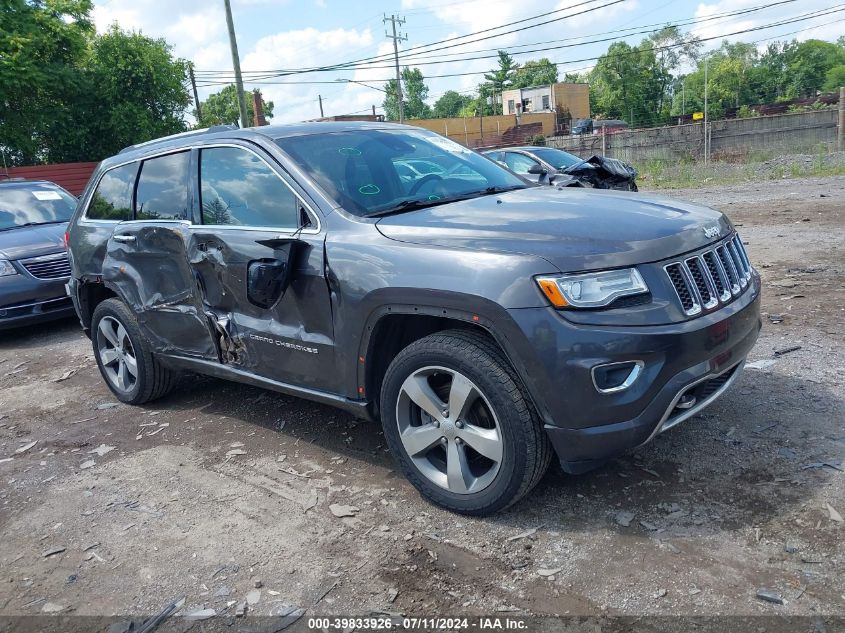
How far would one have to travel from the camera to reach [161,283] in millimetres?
4645

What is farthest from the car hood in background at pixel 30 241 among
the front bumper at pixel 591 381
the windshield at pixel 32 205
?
the front bumper at pixel 591 381

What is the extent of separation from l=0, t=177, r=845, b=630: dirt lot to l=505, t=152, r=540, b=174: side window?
8.48 m

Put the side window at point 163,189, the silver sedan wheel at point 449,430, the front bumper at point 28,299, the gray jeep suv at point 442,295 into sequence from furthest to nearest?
the front bumper at point 28,299 < the side window at point 163,189 < the silver sedan wheel at point 449,430 < the gray jeep suv at point 442,295

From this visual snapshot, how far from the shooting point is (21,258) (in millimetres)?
7801

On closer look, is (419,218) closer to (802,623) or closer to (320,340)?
(320,340)

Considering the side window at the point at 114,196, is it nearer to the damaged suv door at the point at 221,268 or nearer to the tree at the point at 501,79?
the damaged suv door at the point at 221,268

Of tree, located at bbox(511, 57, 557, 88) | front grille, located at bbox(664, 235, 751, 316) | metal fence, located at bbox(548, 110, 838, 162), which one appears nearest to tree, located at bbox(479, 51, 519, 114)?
tree, located at bbox(511, 57, 557, 88)

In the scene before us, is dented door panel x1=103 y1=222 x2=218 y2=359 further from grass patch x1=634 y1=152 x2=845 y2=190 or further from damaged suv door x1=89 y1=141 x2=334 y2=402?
grass patch x1=634 y1=152 x2=845 y2=190

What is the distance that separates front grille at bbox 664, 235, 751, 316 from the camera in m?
3.01

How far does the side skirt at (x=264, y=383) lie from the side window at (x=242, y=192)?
0.88 metres

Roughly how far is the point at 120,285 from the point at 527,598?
3.66 meters

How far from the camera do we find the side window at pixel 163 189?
4.51 m

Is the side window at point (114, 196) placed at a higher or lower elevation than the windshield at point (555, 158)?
higher

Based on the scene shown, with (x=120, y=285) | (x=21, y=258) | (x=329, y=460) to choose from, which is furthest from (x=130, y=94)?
(x=329, y=460)
